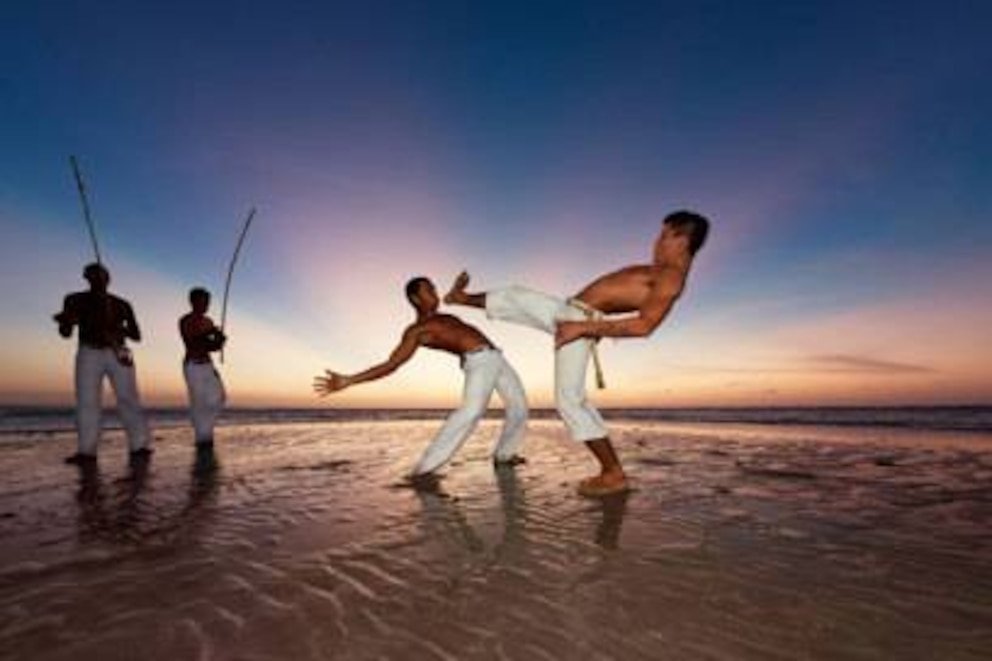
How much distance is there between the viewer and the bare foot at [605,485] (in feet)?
17.7

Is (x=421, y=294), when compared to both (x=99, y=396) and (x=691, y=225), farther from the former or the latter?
(x=99, y=396)

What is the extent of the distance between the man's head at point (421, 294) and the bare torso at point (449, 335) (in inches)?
5.2

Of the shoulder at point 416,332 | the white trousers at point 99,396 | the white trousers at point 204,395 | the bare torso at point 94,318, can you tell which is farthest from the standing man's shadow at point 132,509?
the white trousers at point 204,395

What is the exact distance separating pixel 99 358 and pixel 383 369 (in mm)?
5085

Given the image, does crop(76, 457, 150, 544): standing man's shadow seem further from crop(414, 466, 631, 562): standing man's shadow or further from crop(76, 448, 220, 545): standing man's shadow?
crop(414, 466, 631, 562): standing man's shadow

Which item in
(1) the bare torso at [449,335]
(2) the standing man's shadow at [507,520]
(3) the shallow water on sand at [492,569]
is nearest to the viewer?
(3) the shallow water on sand at [492,569]

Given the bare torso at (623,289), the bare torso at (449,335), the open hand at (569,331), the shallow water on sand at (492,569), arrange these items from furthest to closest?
the bare torso at (449,335) → the bare torso at (623,289) → the open hand at (569,331) → the shallow water on sand at (492,569)

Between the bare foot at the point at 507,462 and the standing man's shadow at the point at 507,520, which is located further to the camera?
the bare foot at the point at 507,462

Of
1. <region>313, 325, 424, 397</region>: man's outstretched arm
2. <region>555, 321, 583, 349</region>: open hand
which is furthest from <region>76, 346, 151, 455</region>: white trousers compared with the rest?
<region>555, 321, 583, 349</region>: open hand

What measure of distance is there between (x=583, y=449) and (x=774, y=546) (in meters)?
6.31

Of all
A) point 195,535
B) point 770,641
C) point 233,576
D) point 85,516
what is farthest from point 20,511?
point 770,641

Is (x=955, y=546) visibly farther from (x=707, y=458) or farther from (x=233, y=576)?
(x=707, y=458)

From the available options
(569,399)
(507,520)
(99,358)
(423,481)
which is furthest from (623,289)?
(99,358)

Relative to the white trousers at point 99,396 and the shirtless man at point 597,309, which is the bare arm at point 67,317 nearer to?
the white trousers at point 99,396
